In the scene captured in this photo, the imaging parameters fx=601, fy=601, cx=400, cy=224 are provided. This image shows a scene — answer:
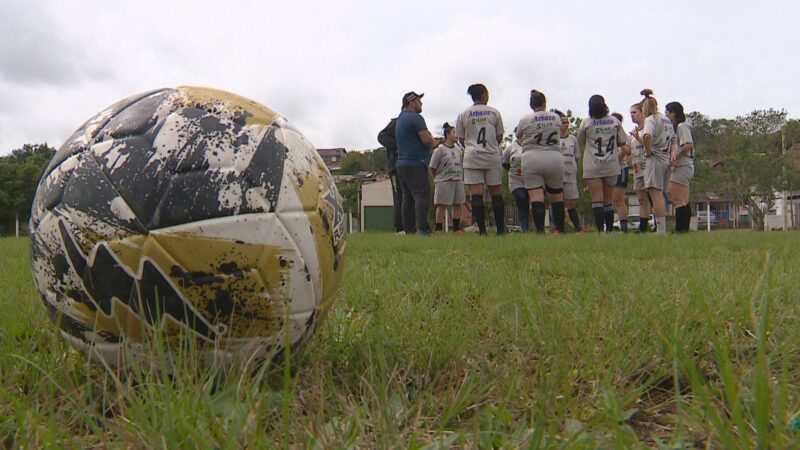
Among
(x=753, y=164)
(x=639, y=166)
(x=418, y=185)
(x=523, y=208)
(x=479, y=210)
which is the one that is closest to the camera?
(x=418, y=185)

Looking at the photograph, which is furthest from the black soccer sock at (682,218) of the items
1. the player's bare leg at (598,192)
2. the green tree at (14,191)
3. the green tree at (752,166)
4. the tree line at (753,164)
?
the green tree at (14,191)

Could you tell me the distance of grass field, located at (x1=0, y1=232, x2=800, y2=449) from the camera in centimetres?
108

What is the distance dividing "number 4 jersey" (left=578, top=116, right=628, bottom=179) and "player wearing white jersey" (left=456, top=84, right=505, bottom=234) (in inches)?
61.3

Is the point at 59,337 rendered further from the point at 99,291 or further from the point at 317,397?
the point at 317,397

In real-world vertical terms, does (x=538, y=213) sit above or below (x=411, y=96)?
below

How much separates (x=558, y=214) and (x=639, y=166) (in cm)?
238

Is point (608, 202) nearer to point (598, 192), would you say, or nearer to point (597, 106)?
point (598, 192)

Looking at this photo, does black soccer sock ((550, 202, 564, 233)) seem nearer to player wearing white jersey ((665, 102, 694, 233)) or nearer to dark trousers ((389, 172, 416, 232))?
player wearing white jersey ((665, 102, 694, 233))

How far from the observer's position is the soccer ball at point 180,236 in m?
1.52

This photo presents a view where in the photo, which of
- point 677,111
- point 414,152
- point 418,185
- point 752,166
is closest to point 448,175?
point 418,185

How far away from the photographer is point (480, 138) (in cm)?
917

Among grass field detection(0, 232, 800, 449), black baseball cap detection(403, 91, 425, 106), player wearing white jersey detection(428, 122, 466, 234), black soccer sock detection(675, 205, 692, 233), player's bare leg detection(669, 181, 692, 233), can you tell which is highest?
black baseball cap detection(403, 91, 425, 106)

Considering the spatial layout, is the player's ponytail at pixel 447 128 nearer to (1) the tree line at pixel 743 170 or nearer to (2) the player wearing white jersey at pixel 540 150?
(2) the player wearing white jersey at pixel 540 150

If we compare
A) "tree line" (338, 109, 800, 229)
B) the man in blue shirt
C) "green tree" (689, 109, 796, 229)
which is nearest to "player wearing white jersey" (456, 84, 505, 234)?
the man in blue shirt
